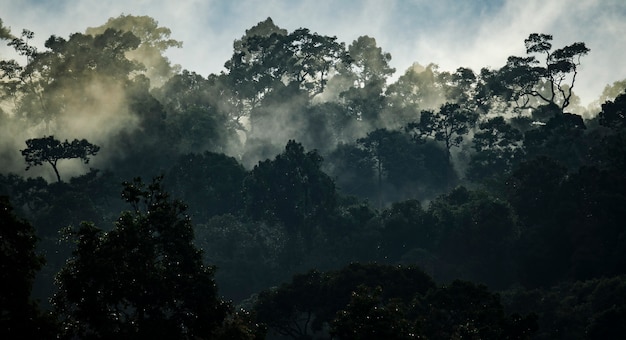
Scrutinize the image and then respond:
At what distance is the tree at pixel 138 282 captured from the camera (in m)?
28.8

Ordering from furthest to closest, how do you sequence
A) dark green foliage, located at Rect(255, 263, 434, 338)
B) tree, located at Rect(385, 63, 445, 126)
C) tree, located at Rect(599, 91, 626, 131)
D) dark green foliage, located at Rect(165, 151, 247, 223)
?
tree, located at Rect(385, 63, 445, 126) → dark green foliage, located at Rect(165, 151, 247, 223) → tree, located at Rect(599, 91, 626, 131) → dark green foliage, located at Rect(255, 263, 434, 338)

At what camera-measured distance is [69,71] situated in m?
100

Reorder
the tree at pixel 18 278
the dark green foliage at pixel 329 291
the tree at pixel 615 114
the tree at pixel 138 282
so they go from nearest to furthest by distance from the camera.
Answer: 1. the tree at pixel 18 278
2. the tree at pixel 138 282
3. the dark green foliage at pixel 329 291
4. the tree at pixel 615 114

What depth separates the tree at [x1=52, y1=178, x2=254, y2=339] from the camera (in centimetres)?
2881

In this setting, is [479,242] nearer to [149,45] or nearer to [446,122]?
[446,122]

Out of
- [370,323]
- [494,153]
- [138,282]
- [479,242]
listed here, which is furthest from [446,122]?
[138,282]

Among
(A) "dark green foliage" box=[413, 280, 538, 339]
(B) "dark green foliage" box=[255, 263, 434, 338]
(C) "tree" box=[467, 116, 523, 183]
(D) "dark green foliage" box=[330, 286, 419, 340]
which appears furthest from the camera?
(C) "tree" box=[467, 116, 523, 183]

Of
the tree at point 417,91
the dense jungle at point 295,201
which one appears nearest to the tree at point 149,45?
the dense jungle at point 295,201

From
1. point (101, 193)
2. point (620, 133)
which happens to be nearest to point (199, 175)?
point (101, 193)

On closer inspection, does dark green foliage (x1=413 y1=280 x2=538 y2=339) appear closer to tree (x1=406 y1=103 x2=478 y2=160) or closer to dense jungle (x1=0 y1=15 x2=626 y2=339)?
dense jungle (x1=0 y1=15 x2=626 y2=339)

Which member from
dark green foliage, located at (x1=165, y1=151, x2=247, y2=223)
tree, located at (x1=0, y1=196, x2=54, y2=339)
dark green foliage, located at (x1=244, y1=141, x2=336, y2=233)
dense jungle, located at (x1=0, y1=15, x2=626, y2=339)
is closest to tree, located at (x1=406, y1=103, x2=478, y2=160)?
dense jungle, located at (x1=0, y1=15, x2=626, y2=339)

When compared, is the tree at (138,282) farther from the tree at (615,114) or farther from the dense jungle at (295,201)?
the tree at (615,114)

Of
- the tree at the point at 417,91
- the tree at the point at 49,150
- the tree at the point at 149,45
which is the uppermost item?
the tree at the point at 149,45

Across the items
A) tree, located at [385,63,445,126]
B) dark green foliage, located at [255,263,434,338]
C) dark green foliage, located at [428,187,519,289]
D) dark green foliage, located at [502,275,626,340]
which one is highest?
tree, located at [385,63,445,126]
